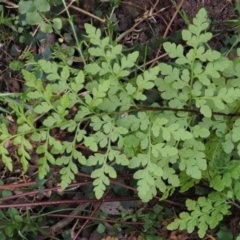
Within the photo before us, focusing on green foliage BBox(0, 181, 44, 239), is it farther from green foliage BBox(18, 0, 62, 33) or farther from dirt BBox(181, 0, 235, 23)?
dirt BBox(181, 0, 235, 23)

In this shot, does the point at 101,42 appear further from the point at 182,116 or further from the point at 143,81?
the point at 182,116

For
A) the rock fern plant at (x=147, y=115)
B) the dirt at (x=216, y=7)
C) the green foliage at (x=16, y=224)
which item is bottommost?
the green foliage at (x=16, y=224)

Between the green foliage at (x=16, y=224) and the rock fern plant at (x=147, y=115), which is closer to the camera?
the rock fern plant at (x=147, y=115)

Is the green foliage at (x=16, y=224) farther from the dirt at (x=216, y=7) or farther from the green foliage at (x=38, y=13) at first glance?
the dirt at (x=216, y=7)

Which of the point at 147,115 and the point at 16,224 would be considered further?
the point at 16,224

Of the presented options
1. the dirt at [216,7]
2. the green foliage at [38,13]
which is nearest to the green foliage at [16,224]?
Answer: the green foliage at [38,13]

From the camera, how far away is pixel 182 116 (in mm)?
2031

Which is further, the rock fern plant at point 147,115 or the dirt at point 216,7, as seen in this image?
the dirt at point 216,7

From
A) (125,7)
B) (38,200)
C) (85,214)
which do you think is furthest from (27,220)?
(125,7)

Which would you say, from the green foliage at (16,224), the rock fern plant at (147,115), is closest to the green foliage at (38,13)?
the rock fern plant at (147,115)

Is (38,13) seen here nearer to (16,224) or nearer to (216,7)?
(216,7)

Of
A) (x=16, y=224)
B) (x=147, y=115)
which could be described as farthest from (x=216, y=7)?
(x=16, y=224)

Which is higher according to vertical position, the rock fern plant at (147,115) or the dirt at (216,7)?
the dirt at (216,7)

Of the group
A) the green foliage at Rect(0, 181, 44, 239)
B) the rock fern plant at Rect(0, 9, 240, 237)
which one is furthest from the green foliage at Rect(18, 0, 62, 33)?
the green foliage at Rect(0, 181, 44, 239)
